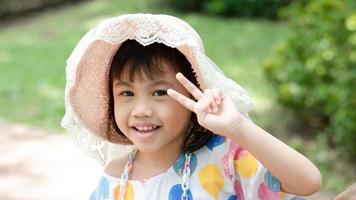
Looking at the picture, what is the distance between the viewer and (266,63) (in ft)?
17.4

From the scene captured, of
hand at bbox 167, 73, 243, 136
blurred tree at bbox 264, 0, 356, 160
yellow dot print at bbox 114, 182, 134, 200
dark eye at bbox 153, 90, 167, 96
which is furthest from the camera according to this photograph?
blurred tree at bbox 264, 0, 356, 160

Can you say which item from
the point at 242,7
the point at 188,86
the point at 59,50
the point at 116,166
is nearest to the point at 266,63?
the point at 116,166

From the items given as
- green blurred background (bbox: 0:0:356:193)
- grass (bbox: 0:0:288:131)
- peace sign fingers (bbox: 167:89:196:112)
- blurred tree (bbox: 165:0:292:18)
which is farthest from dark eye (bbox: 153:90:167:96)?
blurred tree (bbox: 165:0:292:18)

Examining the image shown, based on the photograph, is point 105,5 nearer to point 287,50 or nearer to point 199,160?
point 287,50

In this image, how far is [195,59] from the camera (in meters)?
1.66

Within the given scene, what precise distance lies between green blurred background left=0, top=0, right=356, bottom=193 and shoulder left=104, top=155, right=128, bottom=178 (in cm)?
232

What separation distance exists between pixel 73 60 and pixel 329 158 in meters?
2.93

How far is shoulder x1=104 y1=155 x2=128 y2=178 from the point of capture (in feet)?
6.12

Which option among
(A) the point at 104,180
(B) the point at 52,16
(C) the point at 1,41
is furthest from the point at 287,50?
(B) the point at 52,16

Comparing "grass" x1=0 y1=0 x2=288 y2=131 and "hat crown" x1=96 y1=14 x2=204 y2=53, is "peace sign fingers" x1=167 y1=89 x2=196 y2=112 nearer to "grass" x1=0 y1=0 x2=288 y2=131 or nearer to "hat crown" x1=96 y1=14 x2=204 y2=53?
"hat crown" x1=96 y1=14 x2=204 y2=53

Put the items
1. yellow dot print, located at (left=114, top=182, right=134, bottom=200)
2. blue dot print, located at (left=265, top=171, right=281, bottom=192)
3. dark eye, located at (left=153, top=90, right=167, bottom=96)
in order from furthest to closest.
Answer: yellow dot print, located at (left=114, top=182, right=134, bottom=200) → dark eye, located at (left=153, top=90, right=167, bottom=96) → blue dot print, located at (left=265, top=171, right=281, bottom=192)

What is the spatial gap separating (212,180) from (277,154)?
274mm

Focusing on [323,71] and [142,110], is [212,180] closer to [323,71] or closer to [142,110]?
[142,110]

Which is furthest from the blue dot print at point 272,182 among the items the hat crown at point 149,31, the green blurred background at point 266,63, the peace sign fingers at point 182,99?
the green blurred background at point 266,63
